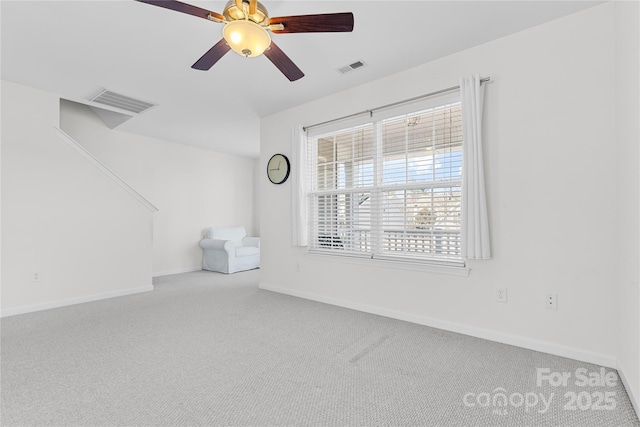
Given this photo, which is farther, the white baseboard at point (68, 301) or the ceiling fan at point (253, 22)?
the white baseboard at point (68, 301)

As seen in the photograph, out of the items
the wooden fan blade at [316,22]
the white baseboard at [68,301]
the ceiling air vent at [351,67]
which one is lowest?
the white baseboard at [68,301]

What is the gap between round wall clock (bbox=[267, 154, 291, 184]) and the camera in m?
4.19

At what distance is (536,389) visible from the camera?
183 cm

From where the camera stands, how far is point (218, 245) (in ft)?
18.9

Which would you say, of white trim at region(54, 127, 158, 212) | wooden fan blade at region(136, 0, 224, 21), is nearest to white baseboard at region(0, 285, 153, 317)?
white trim at region(54, 127, 158, 212)

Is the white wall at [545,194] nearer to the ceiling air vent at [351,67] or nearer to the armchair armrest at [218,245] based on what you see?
the ceiling air vent at [351,67]

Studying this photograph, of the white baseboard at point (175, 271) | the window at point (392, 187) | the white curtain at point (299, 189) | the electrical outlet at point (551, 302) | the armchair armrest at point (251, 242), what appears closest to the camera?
the electrical outlet at point (551, 302)

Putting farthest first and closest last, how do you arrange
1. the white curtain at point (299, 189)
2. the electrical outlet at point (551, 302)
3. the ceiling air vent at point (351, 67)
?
1. the white curtain at point (299, 189)
2. the ceiling air vent at point (351, 67)
3. the electrical outlet at point (551, 302)

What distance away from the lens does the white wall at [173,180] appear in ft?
16.3

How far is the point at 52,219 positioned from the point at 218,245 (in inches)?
98.8

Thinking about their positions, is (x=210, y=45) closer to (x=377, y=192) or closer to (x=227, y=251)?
(x=377, y=192)

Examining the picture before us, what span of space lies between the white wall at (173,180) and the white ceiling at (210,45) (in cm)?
116

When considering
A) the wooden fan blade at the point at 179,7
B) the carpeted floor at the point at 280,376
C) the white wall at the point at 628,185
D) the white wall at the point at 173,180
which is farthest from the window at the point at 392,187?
the white wall at the point at 173,180

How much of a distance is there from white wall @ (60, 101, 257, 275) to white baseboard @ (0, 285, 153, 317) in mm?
1372
